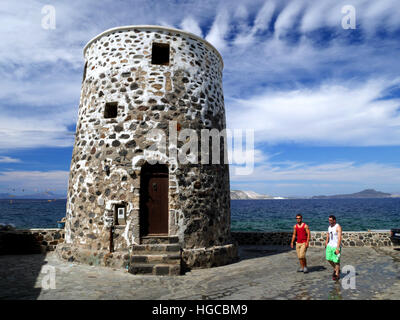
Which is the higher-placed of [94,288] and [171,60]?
[171,60]

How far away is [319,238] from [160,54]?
402 inches

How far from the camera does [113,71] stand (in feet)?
30.6

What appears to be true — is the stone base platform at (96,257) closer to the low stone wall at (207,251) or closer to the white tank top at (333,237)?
the low stone wall at (207,251)

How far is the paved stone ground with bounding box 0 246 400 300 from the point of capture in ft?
19.3

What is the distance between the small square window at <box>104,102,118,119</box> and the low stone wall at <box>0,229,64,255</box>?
16.3 feet

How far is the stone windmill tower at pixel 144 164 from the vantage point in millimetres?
8523

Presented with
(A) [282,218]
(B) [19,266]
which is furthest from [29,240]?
(A) [282,218]

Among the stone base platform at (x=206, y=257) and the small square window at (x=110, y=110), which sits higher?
the small square window at (x=110, y=110)

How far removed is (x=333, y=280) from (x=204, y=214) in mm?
3961

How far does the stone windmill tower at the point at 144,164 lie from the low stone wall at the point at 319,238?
12.7 ft

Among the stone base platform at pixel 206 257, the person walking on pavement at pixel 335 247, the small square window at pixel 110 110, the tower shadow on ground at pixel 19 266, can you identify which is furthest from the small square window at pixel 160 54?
the tower shadow on ground at pixel 19 266

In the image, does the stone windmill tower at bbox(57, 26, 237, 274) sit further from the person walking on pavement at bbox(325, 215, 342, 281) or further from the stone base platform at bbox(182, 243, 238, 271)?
the person walking on pavement at bbox(325, 215, 342, 281)

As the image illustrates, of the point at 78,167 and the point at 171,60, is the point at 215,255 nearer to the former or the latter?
the point at 78,167

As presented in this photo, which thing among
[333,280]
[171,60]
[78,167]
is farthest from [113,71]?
[333,280]
